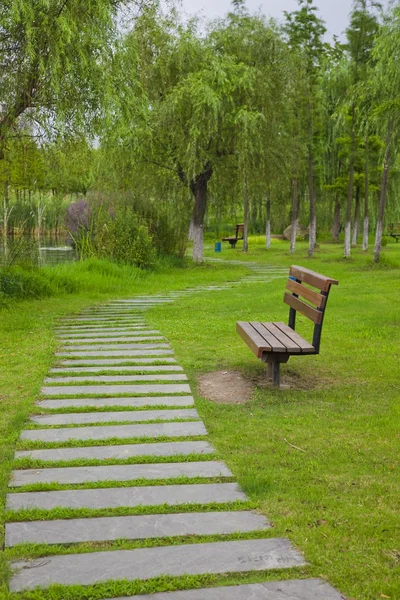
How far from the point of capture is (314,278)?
541 centimetres

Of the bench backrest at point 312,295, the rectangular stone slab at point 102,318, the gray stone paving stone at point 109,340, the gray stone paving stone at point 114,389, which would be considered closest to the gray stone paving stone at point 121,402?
the gray stone paving stone at point 114,389

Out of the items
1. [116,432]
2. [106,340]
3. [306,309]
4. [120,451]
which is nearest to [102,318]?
[106,340]

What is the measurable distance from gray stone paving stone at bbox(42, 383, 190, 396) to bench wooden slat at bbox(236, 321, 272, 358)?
2.07 ft

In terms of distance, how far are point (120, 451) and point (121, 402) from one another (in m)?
0.96

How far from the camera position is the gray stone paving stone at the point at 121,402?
4.56 m

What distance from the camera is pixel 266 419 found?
4328 millimetres

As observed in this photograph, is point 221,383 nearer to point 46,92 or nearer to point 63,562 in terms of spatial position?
point 63,562

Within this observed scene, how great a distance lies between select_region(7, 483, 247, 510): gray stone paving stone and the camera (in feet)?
9.82

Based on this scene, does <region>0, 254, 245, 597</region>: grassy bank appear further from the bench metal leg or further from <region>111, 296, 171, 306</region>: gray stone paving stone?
the bench metal leg

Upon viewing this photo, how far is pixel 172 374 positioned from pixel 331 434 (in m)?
1.81

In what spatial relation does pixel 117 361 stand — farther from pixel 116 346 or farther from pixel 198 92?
pixel 198 92

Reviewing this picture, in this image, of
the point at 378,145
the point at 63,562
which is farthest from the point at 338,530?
the point at 378,145

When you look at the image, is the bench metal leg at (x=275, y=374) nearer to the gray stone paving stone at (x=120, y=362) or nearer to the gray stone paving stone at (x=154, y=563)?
the gray stone paving stone at (x=120, y=362)

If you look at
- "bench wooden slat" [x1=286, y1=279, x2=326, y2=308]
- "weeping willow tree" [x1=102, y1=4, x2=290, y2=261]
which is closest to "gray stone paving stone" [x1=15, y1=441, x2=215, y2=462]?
"bench wooden slat" [x1=286, y1=279, x2=326, y2=308]
